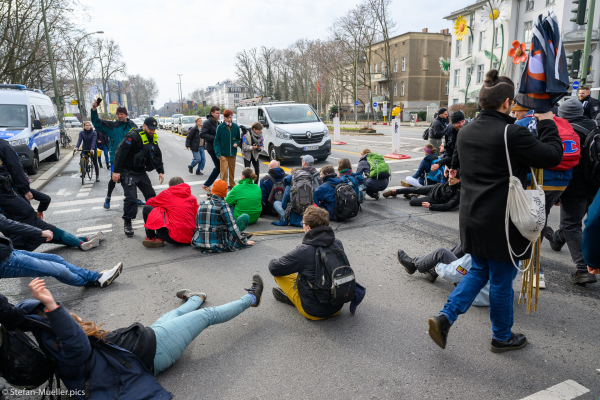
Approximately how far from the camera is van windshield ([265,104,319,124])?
1491cm

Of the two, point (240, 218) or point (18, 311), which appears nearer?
point (18, 311)

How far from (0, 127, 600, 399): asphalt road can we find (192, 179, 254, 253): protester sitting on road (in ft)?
0.57

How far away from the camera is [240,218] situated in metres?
6.51

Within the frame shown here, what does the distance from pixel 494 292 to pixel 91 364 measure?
2823 millimetres

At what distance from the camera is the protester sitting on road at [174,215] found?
5.96 m

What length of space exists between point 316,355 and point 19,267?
3.11m

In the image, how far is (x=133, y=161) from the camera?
22.6ft

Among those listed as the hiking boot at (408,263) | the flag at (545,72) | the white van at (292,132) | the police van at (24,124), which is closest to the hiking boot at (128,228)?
the hiking boot at (408,263)

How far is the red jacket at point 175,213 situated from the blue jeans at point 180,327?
2509mm

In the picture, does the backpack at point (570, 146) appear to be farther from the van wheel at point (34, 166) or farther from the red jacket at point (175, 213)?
the van wheel at point (34, 166)

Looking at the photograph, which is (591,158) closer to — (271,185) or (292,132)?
(271,185)

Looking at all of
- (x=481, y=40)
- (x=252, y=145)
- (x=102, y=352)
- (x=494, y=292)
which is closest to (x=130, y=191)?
(x=252, y=145)

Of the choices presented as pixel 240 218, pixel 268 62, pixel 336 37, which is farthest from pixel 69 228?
pixel 268 62

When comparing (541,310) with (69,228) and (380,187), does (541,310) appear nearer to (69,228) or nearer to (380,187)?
(380,187)
